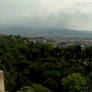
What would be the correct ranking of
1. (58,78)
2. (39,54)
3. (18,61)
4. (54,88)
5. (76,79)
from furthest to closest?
(39,54) → (18,61) → (58,78) → (54,88) → (76,79)

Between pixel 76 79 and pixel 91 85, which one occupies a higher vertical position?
pixel 76 79

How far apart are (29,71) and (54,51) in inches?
307

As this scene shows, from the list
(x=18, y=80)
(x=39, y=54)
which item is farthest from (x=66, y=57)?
(x=18, y=80)

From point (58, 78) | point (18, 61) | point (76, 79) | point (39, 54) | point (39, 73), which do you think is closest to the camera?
point (76, 79)

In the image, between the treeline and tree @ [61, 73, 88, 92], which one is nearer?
tree @ [61, 73, 88, 92]

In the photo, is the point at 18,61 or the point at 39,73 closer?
the point at 39,73

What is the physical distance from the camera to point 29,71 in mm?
18391

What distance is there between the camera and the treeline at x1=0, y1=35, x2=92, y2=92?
12973 mm

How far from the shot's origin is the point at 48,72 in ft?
55.4

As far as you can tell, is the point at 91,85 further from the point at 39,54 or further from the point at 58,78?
the point at 39,54

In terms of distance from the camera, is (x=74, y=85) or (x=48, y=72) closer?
(x=74, y=85)

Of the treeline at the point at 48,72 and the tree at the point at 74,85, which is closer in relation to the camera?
the tree at the point at 74,85

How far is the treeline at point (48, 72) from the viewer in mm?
12973

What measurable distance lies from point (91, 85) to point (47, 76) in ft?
15.0
